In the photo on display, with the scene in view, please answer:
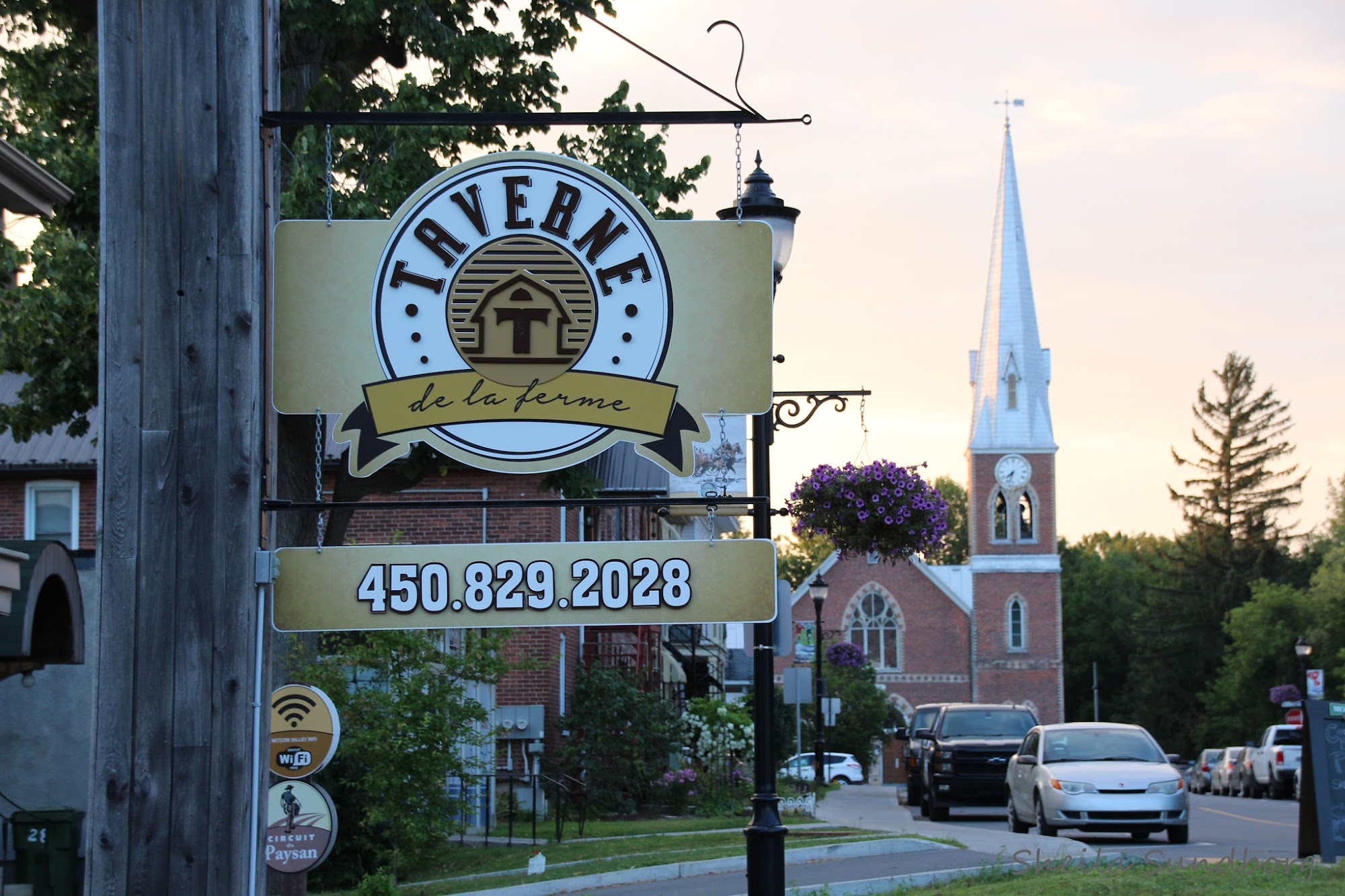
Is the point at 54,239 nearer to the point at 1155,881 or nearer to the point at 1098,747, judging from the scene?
the point at 1155,881

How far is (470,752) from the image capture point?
23828mm

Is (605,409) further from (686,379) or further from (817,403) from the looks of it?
(817,403)

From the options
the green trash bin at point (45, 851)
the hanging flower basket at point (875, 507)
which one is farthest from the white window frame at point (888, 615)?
the hanging flower basket at point (875, 507)

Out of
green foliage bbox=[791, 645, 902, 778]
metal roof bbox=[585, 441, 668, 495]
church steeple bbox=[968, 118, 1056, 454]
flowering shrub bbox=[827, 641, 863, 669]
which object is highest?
church steeple bbox=[968, 118, 1056, 454]

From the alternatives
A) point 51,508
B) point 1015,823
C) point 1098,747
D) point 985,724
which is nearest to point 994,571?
point 985,724

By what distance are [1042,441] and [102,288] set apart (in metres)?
73.9

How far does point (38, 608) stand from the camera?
512 inches

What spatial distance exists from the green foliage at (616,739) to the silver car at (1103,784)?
706cm

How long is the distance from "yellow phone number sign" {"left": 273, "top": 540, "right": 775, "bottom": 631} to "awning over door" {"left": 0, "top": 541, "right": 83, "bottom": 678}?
699 cm

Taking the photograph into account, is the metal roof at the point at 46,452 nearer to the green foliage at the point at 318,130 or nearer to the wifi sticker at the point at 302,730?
the green foliage at the point at 318,130

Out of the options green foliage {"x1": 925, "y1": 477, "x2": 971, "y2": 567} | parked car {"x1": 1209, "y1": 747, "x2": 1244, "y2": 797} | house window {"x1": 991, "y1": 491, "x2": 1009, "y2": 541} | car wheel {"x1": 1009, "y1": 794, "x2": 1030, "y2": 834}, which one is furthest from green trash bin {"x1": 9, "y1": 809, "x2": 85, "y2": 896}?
green foliage {"x1": 925, "y1": 477, "x2": 971, "y2": 567}

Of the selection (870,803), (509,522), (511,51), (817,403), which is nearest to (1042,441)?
(870,803)

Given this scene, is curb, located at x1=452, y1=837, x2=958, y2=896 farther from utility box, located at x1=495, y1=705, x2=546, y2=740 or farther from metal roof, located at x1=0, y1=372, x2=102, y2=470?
metal roof, located at x1=0, y1=372, x2=102, y2=470

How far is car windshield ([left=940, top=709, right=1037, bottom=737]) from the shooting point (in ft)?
81.0
